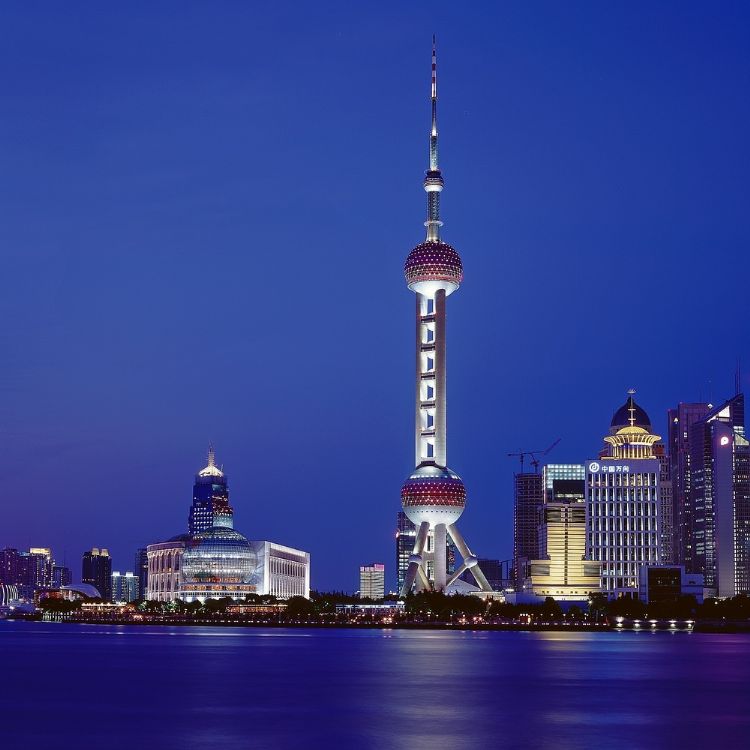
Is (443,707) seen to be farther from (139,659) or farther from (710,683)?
(139,659)

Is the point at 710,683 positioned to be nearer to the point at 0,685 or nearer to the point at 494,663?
the point at 494,663

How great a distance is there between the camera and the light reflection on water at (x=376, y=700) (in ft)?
198

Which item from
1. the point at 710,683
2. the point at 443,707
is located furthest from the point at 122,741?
the point at 710,683

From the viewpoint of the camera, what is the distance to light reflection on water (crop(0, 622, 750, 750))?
198 feet

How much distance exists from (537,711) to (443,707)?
5176 mm

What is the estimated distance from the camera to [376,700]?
79.3m

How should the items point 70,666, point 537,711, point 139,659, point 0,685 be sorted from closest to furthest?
point 537,711
point 0,685
point 70,666
point 139,659

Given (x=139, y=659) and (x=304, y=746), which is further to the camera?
(x=139, y=659)

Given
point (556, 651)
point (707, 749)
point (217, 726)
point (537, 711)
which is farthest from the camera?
point (556, 651)

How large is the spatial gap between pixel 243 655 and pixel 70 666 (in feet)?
74.2

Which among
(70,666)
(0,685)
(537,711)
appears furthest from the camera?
(70,666)

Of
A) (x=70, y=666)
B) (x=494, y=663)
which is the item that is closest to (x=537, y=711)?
(x=494, y=663)

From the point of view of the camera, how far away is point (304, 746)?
56719mm

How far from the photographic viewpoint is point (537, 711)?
73188 millimetres
